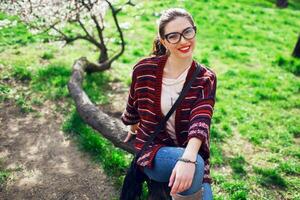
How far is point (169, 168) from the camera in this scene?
3480mm

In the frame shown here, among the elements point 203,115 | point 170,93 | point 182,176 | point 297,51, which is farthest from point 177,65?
point 297,51

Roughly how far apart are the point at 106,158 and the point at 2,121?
85.9 inches

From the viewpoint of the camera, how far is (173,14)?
11.8 ft

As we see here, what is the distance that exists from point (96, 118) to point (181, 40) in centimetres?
238

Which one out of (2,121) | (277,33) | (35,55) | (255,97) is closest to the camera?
(2,121)

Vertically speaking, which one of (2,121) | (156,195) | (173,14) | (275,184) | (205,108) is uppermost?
(173,14)

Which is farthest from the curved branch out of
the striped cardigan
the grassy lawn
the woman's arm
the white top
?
the woman's arm

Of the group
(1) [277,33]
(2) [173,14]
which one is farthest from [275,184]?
(1) [277,33]

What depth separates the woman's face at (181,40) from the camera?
3.60m

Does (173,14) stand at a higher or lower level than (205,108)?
higher

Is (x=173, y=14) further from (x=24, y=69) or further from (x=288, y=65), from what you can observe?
(x=288, y=65)

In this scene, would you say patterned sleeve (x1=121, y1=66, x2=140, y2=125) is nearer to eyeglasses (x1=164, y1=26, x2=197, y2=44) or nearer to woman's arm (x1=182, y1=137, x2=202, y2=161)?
eyeglasses (x1=164, y1=26, x2=197, y2=44)

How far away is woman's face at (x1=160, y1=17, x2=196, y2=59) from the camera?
A: 3600mm

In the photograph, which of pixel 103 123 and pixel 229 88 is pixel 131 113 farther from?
pixel 229 88
